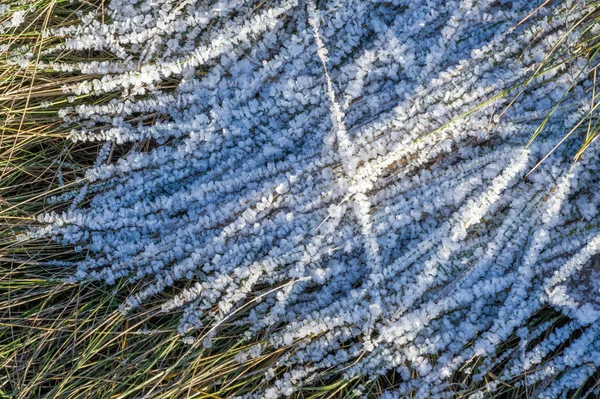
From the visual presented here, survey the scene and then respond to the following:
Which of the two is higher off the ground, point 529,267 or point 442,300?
point 529,267

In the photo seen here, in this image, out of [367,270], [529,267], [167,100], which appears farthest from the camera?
[167,100]

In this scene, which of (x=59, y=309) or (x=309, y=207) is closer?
(x=309, y=207)

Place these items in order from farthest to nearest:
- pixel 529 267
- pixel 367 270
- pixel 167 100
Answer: pixel 167 100 < pixel 367 270 < pixel 529 267

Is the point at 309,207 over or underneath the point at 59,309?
over

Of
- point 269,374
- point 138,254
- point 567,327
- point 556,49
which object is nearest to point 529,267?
point 567,327

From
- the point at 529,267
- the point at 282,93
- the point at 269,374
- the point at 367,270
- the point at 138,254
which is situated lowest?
the point at 269,374

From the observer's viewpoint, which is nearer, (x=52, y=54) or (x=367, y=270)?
(x=367, y=270)

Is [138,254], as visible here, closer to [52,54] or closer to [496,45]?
[52,54]
